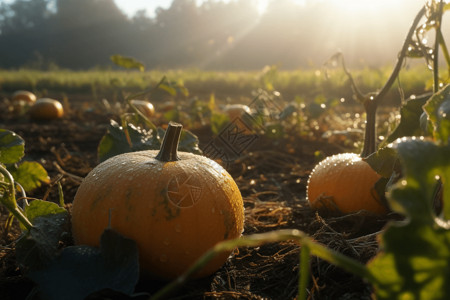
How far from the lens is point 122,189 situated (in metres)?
Answer: 1.38

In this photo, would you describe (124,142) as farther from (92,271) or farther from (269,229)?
(92,271)

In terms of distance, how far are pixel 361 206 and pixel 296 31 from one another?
5029 centimetres

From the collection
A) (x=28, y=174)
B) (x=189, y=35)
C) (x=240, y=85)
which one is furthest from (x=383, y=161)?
(x=189, y=35)

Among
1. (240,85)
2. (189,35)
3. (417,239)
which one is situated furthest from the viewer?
(189,35)

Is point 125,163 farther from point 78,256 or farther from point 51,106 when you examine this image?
point 51,106

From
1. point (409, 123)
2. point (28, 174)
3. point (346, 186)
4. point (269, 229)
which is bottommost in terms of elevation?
point (269, 229)

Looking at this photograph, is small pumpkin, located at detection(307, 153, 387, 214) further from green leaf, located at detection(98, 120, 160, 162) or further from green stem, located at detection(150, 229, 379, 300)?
green stem, located at detection(150, 229, 379, 300)

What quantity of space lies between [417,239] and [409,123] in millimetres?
1021

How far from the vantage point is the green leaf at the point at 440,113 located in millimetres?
864

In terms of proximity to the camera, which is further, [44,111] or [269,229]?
[44,111]

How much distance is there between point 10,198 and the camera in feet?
4.15

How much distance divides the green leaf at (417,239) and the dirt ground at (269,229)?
0.51 metres

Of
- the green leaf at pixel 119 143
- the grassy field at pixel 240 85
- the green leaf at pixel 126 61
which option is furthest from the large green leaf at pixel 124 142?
the grassy field at pixel 240 85

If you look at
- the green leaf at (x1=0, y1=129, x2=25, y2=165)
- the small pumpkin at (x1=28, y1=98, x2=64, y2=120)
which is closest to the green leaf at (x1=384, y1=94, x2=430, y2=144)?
the green leaf at (x1=0, y1=129, x2=25, y2=165)
